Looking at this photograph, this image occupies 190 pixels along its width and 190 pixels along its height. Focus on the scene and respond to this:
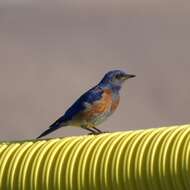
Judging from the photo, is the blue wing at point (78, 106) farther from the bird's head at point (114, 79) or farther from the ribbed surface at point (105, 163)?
the ribbed surface at point (105, 163)

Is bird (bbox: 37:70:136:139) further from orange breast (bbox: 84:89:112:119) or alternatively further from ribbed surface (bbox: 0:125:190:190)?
ribbed surface (bbox: 0:125:190:190)

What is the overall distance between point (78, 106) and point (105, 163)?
3297 mm

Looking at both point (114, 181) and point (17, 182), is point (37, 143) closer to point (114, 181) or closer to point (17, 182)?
point (17, 182)

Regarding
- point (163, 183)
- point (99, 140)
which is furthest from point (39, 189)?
point (163, 183)

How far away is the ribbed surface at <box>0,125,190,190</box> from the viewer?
551 centimetres

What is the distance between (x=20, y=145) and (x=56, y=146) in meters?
0.43

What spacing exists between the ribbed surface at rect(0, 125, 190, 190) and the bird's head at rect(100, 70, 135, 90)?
314cm

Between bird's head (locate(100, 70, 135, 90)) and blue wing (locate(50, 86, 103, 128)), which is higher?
bird's head (locate(100, 70, 135, 90))

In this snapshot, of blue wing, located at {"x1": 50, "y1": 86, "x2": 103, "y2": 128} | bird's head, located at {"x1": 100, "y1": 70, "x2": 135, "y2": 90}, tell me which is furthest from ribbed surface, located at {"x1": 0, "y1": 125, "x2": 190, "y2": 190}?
bird's head, located at {"x1": 100, "y1": 70, "x2": 135, "y2": 90}

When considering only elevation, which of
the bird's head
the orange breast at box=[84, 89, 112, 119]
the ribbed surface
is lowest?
the ribbed surface

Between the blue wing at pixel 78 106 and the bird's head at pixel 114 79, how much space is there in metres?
0.33

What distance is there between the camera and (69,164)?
598 centimetres

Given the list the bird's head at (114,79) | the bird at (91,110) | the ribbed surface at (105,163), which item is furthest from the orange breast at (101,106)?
the ribbed surface at (105,163)

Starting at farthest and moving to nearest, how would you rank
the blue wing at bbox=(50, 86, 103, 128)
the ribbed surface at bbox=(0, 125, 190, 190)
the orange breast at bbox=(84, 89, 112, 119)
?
the orange breast at bbox=(84, 89, 112, 119) < the blue wing at bbox=(50, 86, 103, 128) < the ribbed surface at bbox=(0, 125, 190, 190)
